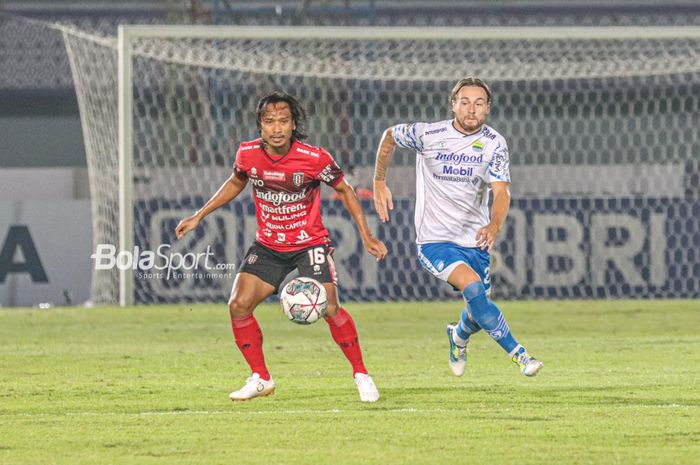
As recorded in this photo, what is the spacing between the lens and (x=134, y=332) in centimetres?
1270

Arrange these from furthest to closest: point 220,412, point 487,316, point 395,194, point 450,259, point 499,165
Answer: point 395,194 < point 450,259 < point 499,165 < point 487,316 < point 220,412

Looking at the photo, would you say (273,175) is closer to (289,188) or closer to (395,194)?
(289,188)

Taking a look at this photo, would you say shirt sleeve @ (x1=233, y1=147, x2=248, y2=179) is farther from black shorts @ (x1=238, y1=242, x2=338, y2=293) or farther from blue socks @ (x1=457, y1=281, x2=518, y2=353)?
blue socks @ (x1=457, y1=281, x2=518, y2=353)

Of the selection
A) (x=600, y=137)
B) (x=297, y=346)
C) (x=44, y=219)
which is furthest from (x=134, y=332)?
(x=600, y=137)

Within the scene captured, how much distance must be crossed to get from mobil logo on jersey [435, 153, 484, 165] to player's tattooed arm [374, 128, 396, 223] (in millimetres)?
313

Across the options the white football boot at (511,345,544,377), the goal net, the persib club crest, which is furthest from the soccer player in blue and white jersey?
the goal net

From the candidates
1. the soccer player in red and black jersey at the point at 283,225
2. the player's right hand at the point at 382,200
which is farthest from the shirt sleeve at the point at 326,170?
the player's right hand at the point at 382,200

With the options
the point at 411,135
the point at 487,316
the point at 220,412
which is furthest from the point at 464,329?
the point at 220,412

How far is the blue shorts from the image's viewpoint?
8.44m

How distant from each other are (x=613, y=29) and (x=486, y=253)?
7.43 m

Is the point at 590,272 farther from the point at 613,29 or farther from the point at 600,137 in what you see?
the point at 600,137

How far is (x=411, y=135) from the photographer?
8.62m

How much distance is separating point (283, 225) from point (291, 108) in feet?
2.03

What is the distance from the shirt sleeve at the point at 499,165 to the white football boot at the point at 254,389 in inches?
69.1
